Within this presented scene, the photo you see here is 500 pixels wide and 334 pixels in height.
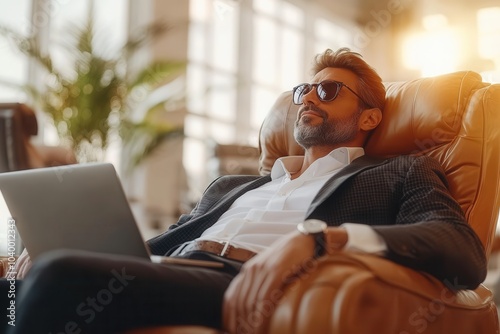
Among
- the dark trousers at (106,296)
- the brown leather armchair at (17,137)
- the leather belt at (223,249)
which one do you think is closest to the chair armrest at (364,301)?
the dark trousers at (106,296)

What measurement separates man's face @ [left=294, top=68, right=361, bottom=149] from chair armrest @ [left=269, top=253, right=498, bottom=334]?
674mm

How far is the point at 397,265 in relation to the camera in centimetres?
125

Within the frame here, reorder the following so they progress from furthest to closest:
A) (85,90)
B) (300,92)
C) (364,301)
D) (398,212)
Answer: (85,90) < (300,92) < (398,212) < (364,301)

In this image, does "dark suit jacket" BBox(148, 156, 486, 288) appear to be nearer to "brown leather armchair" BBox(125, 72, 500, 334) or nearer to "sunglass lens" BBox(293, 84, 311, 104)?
"brown leather armchair" BBox(125, 72, 500, 334)

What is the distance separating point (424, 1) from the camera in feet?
27.1

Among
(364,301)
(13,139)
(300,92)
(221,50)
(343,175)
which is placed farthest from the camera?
(221,50)

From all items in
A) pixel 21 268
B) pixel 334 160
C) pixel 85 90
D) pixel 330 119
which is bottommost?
pixel 21 268

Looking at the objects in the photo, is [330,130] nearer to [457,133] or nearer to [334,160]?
[334,160]

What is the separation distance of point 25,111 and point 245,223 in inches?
42.1

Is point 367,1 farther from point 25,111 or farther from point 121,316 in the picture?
point 121,316

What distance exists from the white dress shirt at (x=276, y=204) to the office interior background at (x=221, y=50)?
230cm

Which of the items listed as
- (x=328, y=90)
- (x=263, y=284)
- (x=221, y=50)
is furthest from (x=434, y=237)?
(x=221, y=50)

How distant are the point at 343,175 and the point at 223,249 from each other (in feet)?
1.16

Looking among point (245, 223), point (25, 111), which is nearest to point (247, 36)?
point (25, 111)
